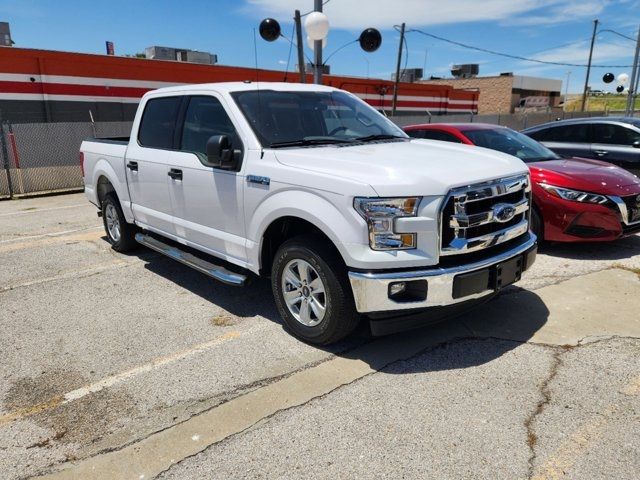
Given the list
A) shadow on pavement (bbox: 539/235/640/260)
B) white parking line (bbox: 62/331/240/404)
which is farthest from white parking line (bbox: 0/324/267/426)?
shadow on pavement (bbox: 539/235/640/260)

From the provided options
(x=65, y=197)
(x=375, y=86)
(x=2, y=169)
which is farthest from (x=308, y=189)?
(x=375, y=86)

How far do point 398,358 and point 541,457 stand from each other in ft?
4.11

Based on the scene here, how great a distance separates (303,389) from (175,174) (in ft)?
8.24

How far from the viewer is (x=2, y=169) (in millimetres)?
12062

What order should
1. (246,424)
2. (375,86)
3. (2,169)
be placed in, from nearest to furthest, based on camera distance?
(246,424) → (2,169) → (375,86)

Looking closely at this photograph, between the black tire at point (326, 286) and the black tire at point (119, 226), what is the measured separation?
317cm

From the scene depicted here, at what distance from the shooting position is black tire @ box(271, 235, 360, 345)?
351 cm

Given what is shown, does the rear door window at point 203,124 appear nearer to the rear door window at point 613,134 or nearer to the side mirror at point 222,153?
the side mirror at point 222,153

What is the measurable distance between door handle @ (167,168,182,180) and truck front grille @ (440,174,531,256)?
260cm

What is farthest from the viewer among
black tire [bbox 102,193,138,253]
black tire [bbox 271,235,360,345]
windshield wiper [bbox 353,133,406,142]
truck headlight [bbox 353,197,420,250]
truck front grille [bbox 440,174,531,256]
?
black tire [bbox 102,193,138,253]

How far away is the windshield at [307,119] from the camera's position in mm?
4251

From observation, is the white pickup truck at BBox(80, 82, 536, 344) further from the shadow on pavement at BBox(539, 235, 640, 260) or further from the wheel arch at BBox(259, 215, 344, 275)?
the shadow on pavement at BBox(539, 235, 640, 260)

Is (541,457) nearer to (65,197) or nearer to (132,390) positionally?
(132,390)

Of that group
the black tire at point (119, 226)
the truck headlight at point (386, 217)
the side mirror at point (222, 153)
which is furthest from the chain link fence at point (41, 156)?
the truck headlight at point (386, 217)
